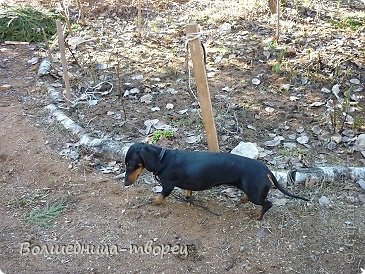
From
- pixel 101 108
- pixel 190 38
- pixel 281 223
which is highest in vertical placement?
pixel 190 38

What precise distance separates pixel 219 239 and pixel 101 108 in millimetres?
2095

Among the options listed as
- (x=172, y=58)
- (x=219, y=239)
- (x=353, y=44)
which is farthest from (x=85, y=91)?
(x=353, y=44)

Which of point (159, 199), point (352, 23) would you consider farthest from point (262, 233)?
point (352, 23)

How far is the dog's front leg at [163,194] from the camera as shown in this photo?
3311 mm

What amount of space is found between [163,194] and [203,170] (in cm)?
38

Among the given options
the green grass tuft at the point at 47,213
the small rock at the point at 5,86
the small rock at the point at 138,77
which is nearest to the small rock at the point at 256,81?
the small rock at the point at 138,77

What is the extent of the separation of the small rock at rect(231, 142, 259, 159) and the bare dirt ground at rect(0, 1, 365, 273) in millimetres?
144

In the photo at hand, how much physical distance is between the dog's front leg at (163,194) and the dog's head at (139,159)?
0.49 ft

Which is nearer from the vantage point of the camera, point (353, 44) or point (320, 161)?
point (320, 161)

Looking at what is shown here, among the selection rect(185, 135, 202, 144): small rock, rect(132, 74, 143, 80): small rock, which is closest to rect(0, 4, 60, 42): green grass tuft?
rect(132, 74, 143, 80): small rock

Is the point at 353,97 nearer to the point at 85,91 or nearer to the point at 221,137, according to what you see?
the point at 221,137

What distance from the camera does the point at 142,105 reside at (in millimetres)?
4637

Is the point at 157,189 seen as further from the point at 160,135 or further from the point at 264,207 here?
the point at 264,207

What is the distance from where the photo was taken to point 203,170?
3.18 m
